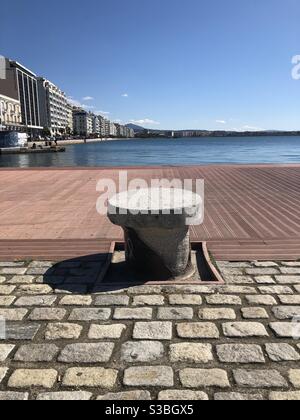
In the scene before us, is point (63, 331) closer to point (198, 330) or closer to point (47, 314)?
point (47, 314)

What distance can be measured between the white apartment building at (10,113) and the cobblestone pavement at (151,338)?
100318 mm

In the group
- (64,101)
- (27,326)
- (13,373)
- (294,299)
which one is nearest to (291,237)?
(294,299)

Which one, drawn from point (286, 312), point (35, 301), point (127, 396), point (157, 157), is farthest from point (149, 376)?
point (157, 157)

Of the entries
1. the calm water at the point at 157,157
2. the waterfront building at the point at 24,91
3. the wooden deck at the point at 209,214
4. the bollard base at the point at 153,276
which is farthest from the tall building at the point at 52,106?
the bollard base at the point at 153,276

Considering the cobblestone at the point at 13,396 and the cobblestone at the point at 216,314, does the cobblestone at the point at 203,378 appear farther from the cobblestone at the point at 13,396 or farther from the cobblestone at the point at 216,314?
the cobblestone at the point at 13,396

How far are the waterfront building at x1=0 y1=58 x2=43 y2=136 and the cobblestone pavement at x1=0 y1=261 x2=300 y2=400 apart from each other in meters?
114

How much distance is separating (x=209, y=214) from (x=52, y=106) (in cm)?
14931

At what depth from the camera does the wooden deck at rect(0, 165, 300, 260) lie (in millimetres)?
5445

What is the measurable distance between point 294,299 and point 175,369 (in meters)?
1.63

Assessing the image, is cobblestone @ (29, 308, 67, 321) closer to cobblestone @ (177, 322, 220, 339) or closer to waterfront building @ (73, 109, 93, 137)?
cobblestone @ (177, 322, 220, 339)

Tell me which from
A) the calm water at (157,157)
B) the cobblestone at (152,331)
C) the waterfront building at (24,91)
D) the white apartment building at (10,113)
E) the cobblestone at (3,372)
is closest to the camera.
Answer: the cobblestone at (3,372)

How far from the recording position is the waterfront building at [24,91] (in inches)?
4414

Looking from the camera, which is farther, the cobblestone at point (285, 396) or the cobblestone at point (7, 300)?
the cobblestone at point (7, 300)

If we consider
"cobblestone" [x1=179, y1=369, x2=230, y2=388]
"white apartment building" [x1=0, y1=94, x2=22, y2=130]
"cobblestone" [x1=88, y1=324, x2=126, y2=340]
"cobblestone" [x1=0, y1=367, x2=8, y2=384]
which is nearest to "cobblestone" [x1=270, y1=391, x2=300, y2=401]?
"cobblestone" [x1=179, y1=369, x2=230, y2=388]
